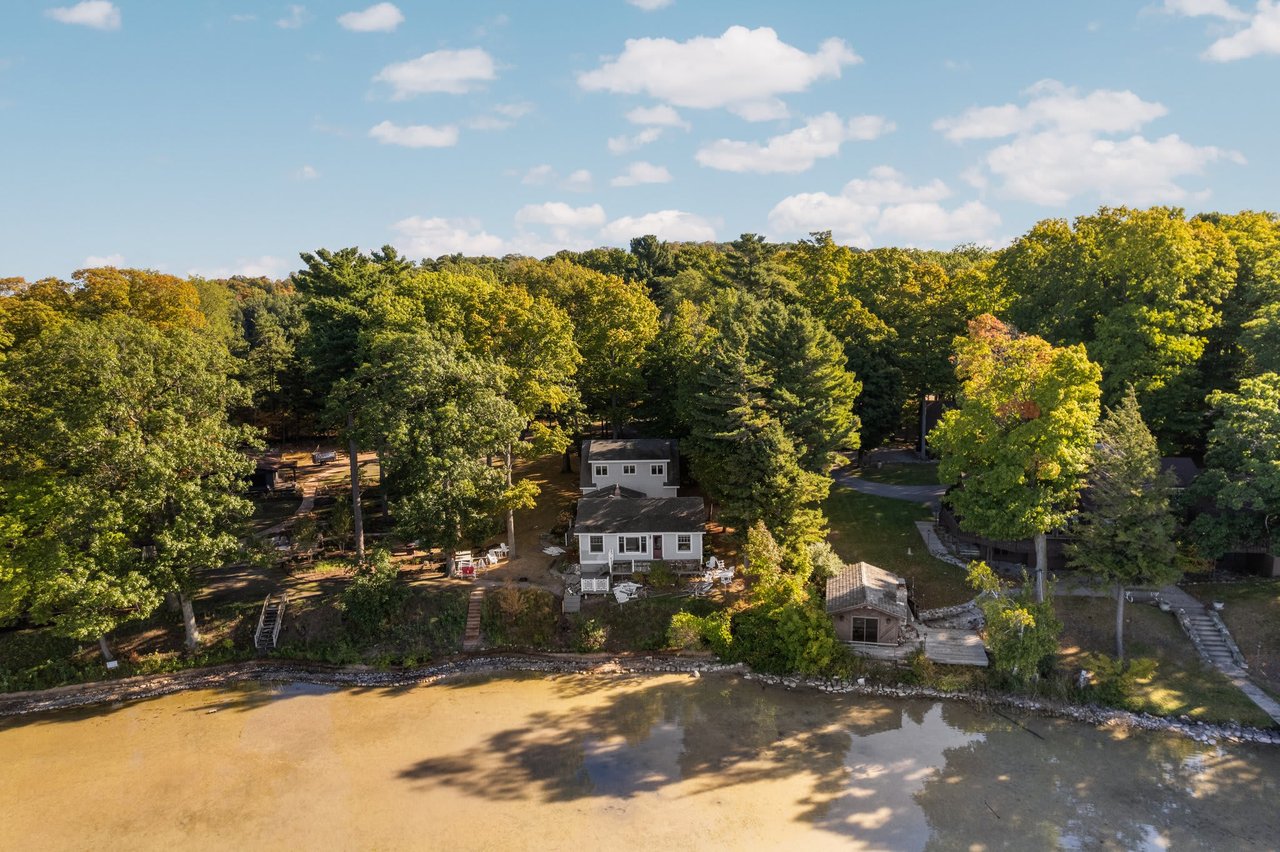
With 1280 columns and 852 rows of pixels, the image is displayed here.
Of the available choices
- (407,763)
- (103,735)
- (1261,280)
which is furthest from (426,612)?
(1261,280)

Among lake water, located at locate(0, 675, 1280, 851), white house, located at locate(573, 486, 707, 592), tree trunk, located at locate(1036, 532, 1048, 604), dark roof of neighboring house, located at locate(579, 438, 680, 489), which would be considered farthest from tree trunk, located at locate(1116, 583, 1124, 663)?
dark roof of neighboring house, located at locate(579, 438, 680, 489)

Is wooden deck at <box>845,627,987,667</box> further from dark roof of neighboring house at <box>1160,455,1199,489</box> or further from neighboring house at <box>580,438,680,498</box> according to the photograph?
neighboring house at <box>580,438,680,498</box>

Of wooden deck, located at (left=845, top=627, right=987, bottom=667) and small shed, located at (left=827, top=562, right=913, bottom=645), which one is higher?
small shed, located at (left=827, top=562, right=913, bottom=645)

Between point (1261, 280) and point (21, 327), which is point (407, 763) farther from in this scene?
point (1261, 280)

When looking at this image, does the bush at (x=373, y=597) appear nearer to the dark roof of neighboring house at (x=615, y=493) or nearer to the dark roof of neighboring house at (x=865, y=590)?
the dark roof of neighboring house at (x=615, y=493)

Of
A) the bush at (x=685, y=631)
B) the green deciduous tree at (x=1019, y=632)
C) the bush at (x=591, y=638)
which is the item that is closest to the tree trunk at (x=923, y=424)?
the green deciduous tree at (x=1019, y=632)

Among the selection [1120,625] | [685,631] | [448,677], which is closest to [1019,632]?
[1120,625]

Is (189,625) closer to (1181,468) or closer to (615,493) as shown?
(615,493)
